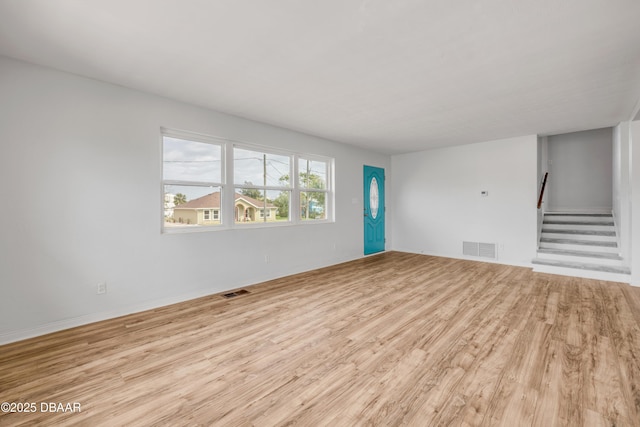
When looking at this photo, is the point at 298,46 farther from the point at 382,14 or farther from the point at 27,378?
the point at 27,378

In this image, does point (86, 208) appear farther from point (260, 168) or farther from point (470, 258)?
point (470, 258)

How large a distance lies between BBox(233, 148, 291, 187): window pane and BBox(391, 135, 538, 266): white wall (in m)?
3.86

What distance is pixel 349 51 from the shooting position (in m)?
2.53

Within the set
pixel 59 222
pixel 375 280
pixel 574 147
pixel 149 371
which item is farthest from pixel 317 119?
pixel 574 147

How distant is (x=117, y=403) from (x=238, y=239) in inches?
106

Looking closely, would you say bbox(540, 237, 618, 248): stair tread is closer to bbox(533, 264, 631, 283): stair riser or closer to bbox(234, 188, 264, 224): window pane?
bbox(533, 264, 631, 283): stair riser

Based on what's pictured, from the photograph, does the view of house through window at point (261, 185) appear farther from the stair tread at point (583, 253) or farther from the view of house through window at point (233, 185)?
the stair tread at point (583, 253)

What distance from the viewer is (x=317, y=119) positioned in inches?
178

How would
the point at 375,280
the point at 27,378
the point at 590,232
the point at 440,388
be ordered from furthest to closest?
the point at 590,232 → the point at 375,280 → the point at 27,378 → the point at 440,388

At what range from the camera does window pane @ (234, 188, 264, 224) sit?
14.6 feet

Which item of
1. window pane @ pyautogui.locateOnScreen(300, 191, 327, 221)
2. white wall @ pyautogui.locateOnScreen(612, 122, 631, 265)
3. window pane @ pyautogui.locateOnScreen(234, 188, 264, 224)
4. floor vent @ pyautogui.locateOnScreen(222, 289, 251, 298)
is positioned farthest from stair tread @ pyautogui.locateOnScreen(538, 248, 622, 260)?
floor vent @ pyautogui.locateOnScreen(222, 289, 251, 298)

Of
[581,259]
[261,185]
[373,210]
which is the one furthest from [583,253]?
[261,185]

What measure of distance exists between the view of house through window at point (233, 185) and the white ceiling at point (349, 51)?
27.2 inches

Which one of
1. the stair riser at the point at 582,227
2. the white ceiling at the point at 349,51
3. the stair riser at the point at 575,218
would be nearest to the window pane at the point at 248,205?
the white ceiling at the point at 349,51
